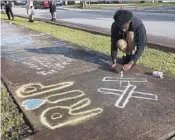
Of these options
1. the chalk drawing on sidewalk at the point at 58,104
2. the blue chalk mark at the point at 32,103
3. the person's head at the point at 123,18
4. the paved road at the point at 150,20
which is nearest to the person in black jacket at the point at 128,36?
the person's head at the point at 123,18

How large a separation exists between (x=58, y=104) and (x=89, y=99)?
43 centimetres

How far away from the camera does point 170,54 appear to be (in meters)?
6.54

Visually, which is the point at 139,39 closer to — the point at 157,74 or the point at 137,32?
the point at 137,32

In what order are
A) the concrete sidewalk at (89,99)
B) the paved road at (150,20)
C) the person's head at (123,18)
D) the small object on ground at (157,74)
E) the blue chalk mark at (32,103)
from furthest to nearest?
the paved road at (150,20), the small object on ground at (157,74), the person's head at (123,18), the blue chalk mark at (32,103), the concrete sidewalk at (89,99)

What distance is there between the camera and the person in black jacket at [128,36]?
4.59 m

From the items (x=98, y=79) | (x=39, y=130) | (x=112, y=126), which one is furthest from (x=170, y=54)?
(x=39, y=130)

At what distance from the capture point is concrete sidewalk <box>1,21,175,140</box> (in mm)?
3199

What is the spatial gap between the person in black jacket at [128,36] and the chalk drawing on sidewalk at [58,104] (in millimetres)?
1054

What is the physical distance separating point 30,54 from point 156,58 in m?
2.94

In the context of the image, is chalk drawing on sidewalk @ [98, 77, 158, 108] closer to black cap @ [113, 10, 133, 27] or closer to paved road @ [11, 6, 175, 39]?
black cap @ [113, 10, 133, 27]

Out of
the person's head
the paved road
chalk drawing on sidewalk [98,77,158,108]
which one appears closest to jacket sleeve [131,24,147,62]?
the person's head

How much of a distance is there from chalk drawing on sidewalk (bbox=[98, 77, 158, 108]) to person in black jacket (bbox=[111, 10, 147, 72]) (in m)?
0.35

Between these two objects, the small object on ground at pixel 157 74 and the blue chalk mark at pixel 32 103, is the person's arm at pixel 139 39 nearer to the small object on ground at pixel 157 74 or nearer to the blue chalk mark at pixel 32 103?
the small object on ground at pixel 157 74

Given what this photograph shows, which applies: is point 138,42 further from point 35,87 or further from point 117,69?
point 35,87
